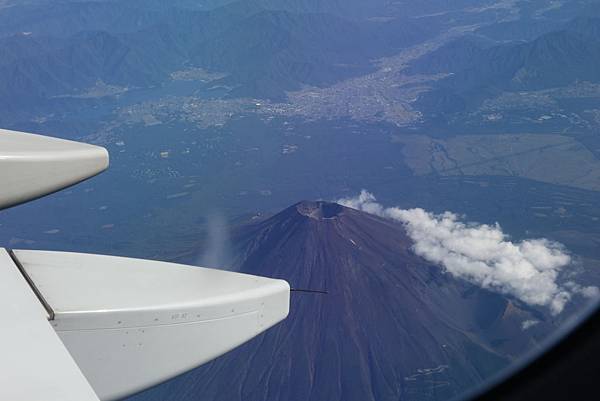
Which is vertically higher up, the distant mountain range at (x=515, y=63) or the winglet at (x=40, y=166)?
the winglet at (x=40, y=166)

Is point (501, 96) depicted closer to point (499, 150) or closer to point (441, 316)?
point (499, 150)

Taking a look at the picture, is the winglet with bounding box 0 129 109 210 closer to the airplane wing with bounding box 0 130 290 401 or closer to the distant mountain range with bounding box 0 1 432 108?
the airplane wing with bounding box 0 130 290 401

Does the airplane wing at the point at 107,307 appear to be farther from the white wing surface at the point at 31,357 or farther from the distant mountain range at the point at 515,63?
the distant mountain range at the point at 515,63

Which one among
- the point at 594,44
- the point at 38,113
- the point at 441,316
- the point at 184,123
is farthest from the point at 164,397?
the point at 594,44

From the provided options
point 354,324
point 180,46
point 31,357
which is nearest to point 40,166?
point 31,357

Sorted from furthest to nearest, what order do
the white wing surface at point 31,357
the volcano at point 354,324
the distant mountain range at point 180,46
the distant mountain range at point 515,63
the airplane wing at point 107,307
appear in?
1. the distant mountain range at point 180,46
2. the distant mountain range at point 515,63
3. the volcano at point 354,324
4. the airplane wing at point 107,307
5. the white wing surface at point 31,357

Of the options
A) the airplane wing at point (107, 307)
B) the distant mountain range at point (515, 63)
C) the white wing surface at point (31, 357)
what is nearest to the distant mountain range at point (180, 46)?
the distant mountain range at point (515, 63)

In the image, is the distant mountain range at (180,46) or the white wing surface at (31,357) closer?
the white wing surface at (31,357)

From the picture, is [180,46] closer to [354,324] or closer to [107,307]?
[354,324]
